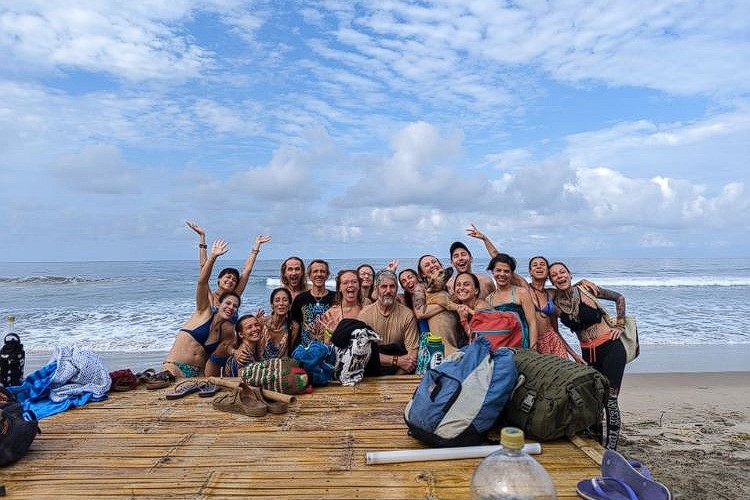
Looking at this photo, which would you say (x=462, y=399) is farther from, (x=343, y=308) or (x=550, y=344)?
(x=343, y=308)

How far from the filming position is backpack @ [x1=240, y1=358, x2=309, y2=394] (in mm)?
4570

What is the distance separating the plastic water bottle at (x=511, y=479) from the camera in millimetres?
2293

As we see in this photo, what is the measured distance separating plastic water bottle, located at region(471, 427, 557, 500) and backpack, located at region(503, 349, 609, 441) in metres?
1.04

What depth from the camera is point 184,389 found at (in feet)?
16.0

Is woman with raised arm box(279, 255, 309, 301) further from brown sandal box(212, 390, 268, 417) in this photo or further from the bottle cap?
the bottle cap

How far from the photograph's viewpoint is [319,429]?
378 cm

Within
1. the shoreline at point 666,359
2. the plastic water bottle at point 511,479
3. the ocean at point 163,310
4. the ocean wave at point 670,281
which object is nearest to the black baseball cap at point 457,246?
the plastic water bottle at point 511,479

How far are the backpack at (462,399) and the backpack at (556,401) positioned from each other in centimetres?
15

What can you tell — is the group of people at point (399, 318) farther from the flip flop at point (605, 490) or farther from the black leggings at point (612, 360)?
the flip flop at point (605, 490)

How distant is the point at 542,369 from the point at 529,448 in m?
0.56

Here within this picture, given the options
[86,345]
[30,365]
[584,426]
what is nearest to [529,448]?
[584,426]

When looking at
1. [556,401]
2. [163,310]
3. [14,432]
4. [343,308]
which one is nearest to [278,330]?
[343,308]

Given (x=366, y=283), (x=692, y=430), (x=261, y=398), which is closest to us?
(x=261, y=398)

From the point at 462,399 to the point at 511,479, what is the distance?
95 centimetres
